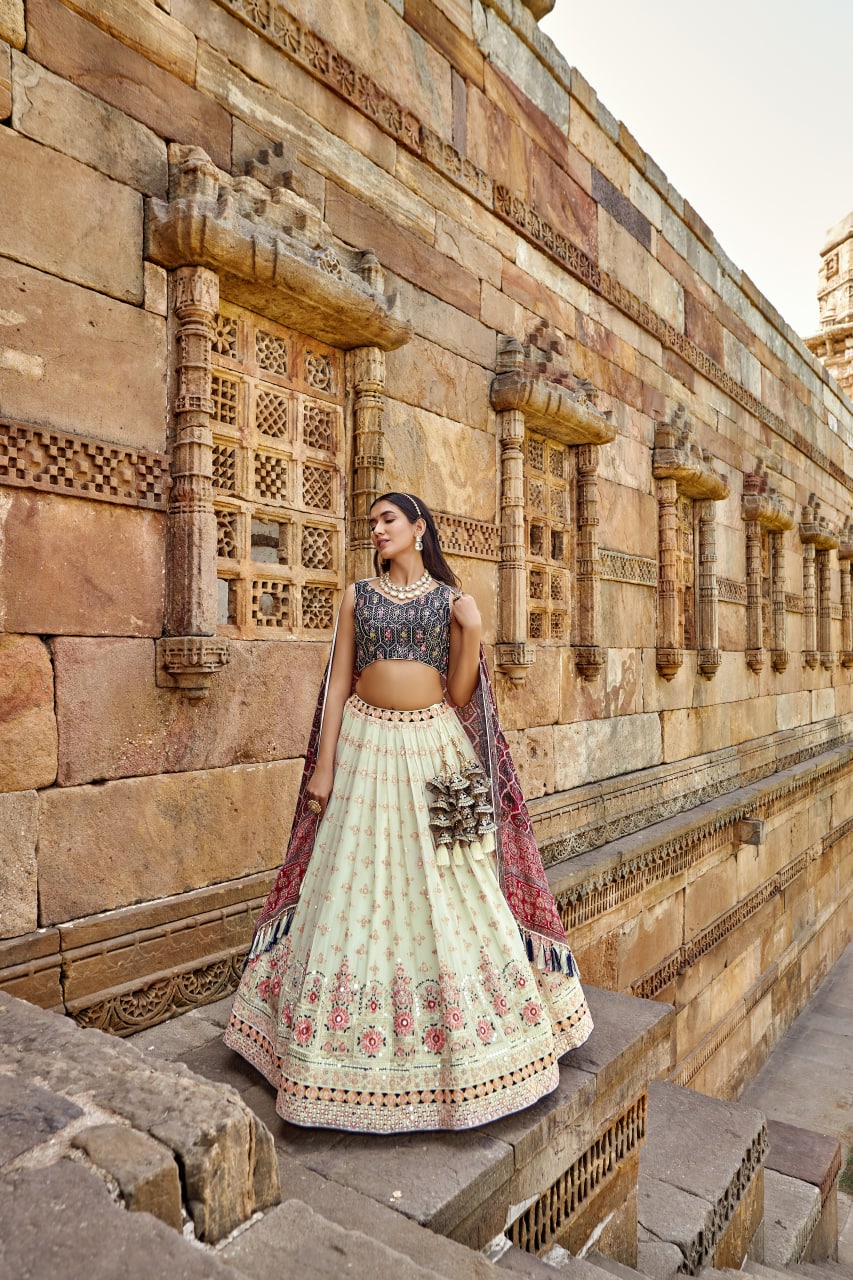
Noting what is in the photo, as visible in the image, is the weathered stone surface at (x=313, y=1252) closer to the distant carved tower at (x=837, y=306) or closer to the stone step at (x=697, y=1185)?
the stone step at (x=697, y=1185)

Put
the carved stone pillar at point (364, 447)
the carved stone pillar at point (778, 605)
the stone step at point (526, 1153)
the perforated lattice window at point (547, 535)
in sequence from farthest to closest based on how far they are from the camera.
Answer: the carved stone pillar at point (778, 605) → the perforated lattice window at point (547, 535) → the carved stone pillar at point (364, 447) → the stone step at point (526, 1153)

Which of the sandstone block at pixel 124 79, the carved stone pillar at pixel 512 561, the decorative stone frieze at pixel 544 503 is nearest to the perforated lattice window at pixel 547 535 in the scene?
the decorative stone frieze at pixel 544 503

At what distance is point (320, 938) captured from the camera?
208 centimetres

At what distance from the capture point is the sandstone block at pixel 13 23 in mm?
2510

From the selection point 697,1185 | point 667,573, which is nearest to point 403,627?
point 697,1185

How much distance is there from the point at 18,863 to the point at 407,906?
1.22 m

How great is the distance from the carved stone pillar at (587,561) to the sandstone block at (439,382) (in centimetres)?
109

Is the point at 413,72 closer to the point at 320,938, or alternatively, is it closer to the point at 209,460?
the point at 209,460

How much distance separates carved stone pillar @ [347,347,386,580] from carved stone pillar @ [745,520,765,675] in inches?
227

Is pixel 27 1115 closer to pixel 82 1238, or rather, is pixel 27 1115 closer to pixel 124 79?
pixel 82 1238

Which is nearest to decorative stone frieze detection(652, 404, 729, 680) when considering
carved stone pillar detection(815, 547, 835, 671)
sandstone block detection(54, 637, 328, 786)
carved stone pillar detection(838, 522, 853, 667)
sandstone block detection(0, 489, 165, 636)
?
sandstone block detection(54, 637, 328, 786)

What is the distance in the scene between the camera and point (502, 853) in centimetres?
239

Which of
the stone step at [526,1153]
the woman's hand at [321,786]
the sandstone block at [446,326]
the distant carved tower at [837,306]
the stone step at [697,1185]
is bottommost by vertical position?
the stone step at [697,1185]

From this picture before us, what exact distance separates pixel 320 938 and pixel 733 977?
589 centimetres
